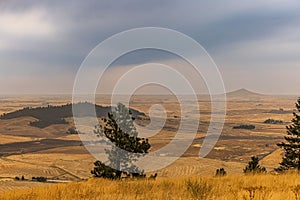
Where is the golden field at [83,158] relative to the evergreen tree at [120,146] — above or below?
below

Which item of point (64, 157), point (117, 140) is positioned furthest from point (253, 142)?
point (117, 140)

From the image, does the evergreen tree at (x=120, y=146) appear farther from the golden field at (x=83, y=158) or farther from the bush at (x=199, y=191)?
the bush at (x=199, y=191)

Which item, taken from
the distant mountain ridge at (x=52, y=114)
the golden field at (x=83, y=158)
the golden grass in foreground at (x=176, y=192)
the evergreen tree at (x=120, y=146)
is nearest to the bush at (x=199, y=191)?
the golden grass in foreground at (x=176, y=192)

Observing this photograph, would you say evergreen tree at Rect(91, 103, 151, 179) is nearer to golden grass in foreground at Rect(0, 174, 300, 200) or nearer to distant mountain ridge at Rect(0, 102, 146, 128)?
golden grass in foreground at Rect(0, 174, 300, 200)

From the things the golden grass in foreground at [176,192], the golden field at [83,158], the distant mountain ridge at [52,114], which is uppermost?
the golden grass in foreground at [176,192]

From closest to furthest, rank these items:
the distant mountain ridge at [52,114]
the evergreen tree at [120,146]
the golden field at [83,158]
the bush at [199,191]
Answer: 1. the bush at [199,191]
2. the golden field at [83,158]
3. the evergreen tree at [120,146]
4. the distant mountain ridge at [52,114]

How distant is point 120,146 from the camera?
641 inches

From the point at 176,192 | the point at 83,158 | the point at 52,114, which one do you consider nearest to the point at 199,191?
the point at 176,192

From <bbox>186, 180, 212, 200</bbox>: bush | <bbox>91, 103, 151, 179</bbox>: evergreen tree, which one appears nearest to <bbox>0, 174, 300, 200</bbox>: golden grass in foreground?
<bbox>186, 180, 212, 200</bbox>: bush

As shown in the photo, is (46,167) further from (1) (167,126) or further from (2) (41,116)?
(2) (41,116)

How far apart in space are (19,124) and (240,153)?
98.4m

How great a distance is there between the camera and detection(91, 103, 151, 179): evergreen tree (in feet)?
52.6

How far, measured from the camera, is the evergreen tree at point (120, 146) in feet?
52.6

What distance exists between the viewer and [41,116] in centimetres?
15525
